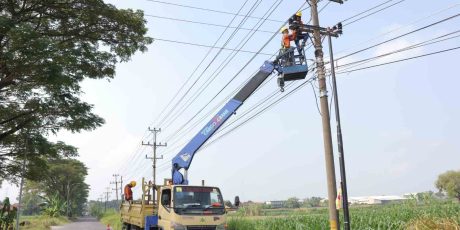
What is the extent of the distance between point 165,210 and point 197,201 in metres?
1.08

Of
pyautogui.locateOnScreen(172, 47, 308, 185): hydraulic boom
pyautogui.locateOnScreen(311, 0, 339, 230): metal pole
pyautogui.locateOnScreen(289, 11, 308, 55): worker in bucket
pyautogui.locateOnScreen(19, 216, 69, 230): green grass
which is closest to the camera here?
pyautogui.locateOnScreen(311, 0, 339, 230): metal pole

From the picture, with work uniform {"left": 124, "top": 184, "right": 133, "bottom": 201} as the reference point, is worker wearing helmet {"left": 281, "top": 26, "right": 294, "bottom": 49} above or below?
above

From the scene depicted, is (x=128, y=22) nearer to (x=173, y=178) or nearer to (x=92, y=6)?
(x=92, y=6)

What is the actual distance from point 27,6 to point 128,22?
11.6ft

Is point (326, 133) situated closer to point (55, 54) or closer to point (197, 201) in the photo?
point (197, 201)

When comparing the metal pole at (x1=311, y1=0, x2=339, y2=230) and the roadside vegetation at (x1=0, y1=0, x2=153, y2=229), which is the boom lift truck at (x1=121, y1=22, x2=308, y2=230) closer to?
the metal pole at (x1=311, y1=0, x2=339, y2=230)

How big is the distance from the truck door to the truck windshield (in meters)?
0.37

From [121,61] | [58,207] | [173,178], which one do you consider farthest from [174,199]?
[58,207]

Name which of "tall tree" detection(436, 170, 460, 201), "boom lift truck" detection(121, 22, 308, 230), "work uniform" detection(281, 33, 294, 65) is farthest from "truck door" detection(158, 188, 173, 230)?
"tall tree" detection(436, 170, 460, 201)

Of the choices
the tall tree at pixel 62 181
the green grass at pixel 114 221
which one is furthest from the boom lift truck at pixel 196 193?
the tall tree at pixel 62 181

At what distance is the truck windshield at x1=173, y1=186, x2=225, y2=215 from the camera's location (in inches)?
504

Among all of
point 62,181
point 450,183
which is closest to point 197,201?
point 62,181

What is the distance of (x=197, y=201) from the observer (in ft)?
43.2

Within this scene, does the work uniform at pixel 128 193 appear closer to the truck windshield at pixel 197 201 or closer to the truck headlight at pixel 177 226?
the truck windshield at pixel 197 201
